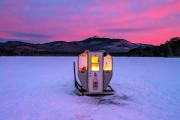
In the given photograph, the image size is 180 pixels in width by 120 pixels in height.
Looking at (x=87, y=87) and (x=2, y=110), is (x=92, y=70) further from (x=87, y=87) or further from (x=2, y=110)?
(x=2, y=110)

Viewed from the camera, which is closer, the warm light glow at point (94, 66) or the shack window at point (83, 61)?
the warm light glow at point (94, 66)

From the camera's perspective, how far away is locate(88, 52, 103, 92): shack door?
10.2 meters

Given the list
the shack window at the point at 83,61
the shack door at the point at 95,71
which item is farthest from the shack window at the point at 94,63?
the shack window at the point at 83,61

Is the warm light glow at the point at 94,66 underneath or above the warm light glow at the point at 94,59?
underneath

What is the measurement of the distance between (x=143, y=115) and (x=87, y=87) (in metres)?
3.55

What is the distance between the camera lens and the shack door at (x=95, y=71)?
1024cm

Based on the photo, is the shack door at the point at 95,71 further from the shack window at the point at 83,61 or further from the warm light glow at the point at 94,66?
the shack window at the point at 83,61

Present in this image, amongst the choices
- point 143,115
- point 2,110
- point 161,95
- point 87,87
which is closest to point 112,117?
point 143,115

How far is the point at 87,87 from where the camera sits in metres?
10.4

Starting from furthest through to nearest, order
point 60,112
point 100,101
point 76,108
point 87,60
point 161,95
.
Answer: point 161,95 < point 87,60 < point 100,101 < point 76,108 < point 60,112

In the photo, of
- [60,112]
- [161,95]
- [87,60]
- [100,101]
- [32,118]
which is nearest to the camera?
[32,118]

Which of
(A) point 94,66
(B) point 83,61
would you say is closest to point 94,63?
(A) point 94,66

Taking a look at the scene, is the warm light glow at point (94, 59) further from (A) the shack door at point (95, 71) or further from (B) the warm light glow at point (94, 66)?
(B) the warm light glow at point (94, 66)

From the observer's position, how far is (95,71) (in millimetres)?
10266
